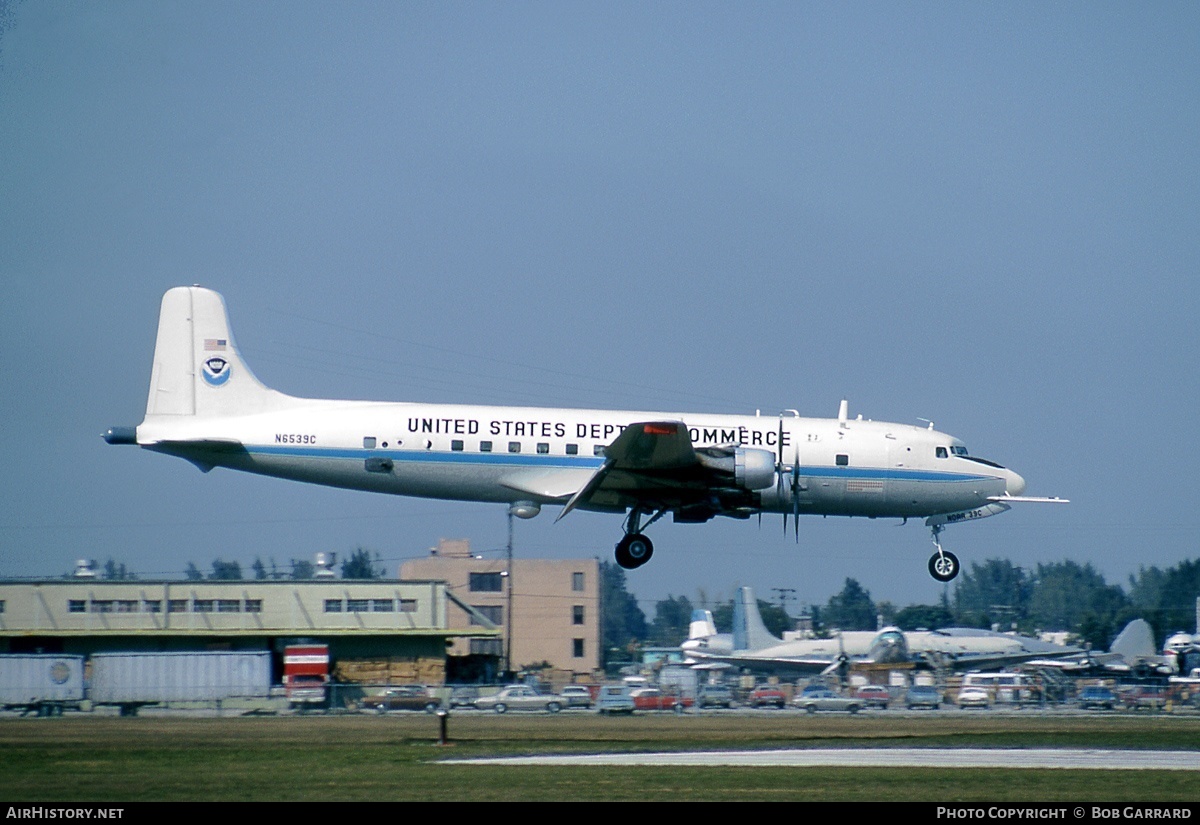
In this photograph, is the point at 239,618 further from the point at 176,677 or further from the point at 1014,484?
the point at 1014,484

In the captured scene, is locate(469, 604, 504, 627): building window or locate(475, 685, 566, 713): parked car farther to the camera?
locate(469, 604, 504, 627): building window

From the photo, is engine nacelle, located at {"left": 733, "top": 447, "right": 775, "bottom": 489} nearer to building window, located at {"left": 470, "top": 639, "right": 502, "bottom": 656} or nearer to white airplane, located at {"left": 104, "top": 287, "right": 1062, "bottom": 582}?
white airplane, located at {"left": 104, "top": 287, "right": 1062, "bottom": 582}

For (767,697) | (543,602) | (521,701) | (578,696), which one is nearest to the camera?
(767,697)

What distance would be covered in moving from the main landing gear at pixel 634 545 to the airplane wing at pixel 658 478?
29 centimetres

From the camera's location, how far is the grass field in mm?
21172

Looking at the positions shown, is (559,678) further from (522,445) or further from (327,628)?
(522,445)

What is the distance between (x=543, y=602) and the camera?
275ft

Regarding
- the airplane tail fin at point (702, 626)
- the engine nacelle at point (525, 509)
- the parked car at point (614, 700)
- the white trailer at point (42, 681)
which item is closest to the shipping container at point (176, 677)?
the white trailer at point (42, 681)

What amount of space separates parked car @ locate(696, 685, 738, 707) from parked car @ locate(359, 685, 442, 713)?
821 centimetres

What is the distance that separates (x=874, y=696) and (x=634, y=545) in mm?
17935

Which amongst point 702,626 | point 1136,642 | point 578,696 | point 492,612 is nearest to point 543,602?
point 492,612

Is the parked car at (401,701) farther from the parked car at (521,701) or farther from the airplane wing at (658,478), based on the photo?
the airplane wing at (658,478)

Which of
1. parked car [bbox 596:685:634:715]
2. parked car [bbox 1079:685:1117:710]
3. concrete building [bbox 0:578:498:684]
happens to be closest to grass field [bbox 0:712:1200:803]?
parked car [bbox 596:685:634:715]
